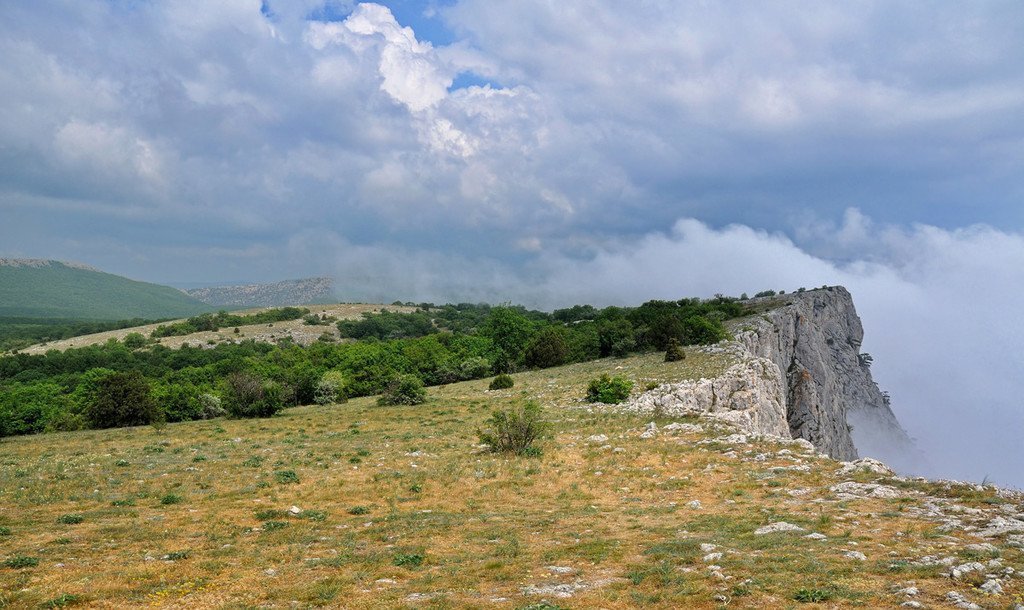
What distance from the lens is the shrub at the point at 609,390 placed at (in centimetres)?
3306

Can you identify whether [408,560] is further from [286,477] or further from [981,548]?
[286,477]

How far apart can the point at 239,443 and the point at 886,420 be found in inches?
4012

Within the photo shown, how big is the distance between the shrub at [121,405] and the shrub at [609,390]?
3176cm

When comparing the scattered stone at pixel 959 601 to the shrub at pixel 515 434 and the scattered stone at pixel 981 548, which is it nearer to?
the scattered stone at pixel 981 548

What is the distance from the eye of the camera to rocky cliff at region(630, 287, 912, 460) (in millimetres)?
34375

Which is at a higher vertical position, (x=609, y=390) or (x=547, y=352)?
(x=547, y=352)

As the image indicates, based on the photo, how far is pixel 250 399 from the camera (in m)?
40.8

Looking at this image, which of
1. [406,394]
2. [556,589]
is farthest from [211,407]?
[556,589]

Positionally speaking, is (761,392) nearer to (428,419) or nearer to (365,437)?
(428,419)

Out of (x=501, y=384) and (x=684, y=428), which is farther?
(x=501, y=384)

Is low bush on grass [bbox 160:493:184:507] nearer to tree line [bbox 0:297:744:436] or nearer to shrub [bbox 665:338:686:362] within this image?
tree line [bbox 0:297:744:436]

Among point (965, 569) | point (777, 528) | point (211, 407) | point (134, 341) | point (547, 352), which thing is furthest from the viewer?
point (134, 341)

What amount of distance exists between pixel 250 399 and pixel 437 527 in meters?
31.8

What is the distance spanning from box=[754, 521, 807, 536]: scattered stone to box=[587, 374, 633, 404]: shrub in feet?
65.5
